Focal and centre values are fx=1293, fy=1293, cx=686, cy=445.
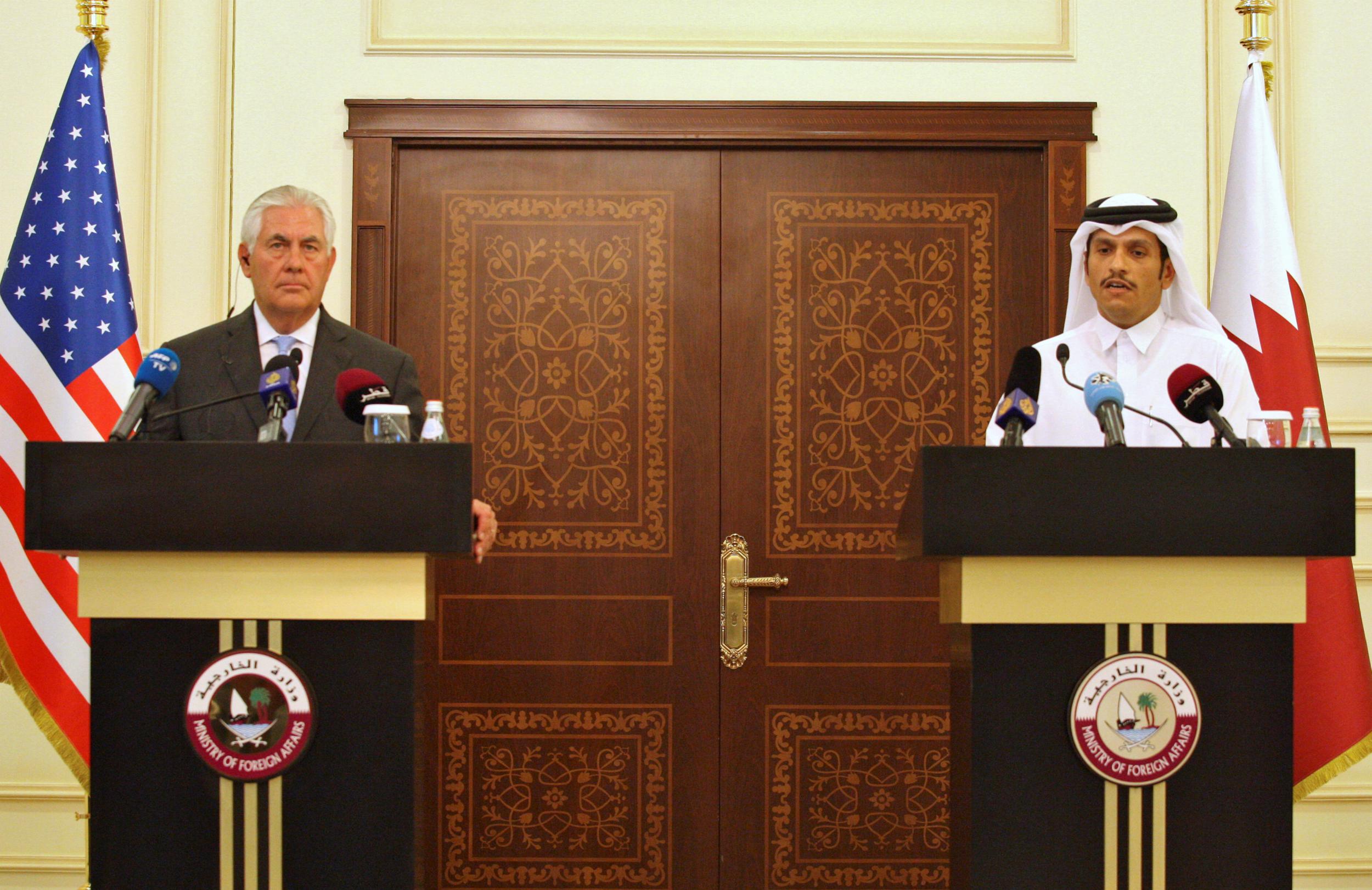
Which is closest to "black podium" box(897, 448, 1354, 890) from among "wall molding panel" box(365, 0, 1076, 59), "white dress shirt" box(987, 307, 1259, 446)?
"white dress shirt" box(987, 307, 1259, 446)

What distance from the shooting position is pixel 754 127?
3998mm

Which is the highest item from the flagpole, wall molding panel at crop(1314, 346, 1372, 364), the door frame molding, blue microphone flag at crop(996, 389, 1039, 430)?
the flagpole

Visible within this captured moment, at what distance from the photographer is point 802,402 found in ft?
13.2

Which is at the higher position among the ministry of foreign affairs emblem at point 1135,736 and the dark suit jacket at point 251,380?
the dark suit jacket at point 251,380

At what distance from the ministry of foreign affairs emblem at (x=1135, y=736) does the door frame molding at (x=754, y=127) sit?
2082 mm

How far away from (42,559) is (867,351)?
2420mm

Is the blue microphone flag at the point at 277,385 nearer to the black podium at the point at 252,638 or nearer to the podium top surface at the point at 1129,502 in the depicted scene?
the black podium at the point at 252,638

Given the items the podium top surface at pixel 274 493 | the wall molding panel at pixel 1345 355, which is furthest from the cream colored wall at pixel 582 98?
the podium top surface at pixel 274 493

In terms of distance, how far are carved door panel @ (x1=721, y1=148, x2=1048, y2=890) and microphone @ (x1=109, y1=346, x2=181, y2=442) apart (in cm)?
208

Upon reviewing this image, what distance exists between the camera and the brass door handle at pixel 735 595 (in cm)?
399

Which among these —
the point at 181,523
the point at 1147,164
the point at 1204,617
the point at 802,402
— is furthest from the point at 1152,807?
the point at 1147,164

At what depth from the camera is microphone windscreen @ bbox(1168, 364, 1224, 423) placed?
216 cm

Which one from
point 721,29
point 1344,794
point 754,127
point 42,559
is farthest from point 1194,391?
point 42,559

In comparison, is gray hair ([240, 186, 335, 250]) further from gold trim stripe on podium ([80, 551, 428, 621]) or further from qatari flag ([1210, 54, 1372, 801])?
qatari flag ([1210, 54, 1372, 801])
